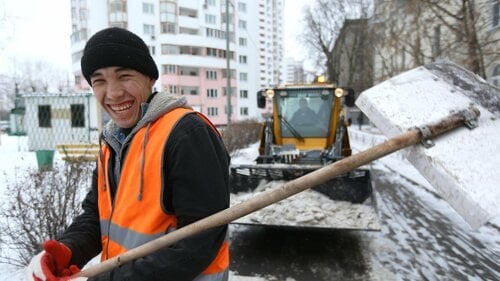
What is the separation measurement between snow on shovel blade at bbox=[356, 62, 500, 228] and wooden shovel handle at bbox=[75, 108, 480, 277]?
6cm

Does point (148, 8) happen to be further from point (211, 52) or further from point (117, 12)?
point (211, 52)

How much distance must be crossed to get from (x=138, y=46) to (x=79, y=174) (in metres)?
3.56

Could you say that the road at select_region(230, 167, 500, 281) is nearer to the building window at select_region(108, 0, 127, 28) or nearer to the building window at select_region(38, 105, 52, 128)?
the building window at select_region(38, 105, 52, 128)

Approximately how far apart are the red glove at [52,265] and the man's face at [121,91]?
1.76 ft

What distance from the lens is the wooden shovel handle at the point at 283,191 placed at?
1.18 metres

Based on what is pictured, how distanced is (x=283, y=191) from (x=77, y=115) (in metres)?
15.0

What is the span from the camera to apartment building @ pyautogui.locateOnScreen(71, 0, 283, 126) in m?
43.2

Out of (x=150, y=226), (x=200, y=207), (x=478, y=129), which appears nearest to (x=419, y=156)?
(x=478, y=129)

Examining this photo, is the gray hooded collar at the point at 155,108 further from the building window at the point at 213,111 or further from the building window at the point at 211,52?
the building window at the point at 213,111

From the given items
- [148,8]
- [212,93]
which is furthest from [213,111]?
[148,8]

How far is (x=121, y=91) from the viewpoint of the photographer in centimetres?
141

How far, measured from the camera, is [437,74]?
1645 mm

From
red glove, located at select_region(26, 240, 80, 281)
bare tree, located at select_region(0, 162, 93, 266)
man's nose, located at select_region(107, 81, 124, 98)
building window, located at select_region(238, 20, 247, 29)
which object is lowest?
bare tree, located at select_region(0, 162, 93, 266)

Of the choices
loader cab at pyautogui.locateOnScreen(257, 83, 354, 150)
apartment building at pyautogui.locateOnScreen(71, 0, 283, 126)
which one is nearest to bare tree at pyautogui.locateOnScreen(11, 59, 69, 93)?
apartment building at pyautogui.locateOnScreen(71, 0, 283, 126)
